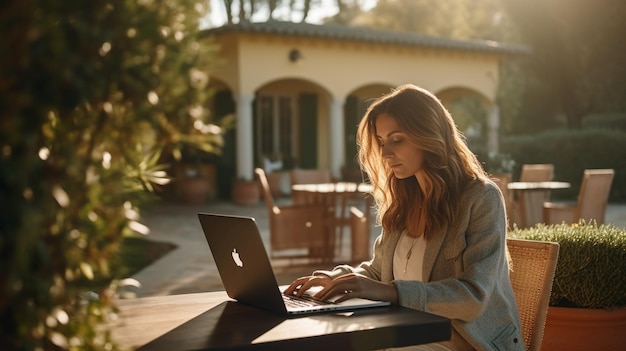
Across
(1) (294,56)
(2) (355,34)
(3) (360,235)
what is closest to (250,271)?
(3) (360,235)

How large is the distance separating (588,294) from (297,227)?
15.9 feet

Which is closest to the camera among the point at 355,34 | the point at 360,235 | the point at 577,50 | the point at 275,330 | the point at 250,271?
the point at 275,330

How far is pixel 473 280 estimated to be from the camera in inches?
95.2

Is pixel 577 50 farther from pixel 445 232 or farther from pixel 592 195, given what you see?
pixel 445 232

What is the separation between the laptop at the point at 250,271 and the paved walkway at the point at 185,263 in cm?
285

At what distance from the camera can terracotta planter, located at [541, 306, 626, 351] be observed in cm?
393

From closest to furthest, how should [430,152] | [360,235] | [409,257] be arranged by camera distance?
[430,152] → [409,257] → [360,235]

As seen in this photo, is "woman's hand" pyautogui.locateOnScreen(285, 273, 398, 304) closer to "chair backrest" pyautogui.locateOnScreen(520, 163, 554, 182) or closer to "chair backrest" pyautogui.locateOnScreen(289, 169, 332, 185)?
"chair backrest" pyautogui.locateOnScreen(289, 169, 332, 185)

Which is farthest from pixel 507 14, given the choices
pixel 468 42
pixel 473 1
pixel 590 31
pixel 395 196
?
pixel 395 196

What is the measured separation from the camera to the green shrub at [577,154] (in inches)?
742

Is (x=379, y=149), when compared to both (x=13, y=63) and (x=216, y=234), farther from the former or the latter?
(x=13, y=63)

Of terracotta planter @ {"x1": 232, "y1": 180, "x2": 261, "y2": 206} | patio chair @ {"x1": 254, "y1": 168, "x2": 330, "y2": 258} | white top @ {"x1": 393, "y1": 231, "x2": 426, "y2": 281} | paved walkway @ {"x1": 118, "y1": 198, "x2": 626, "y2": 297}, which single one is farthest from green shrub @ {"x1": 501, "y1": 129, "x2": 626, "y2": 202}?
white top @ {"x1": 393, "y1": 231, "x2": 426, "y2": 281}

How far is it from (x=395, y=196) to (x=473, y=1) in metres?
33.3

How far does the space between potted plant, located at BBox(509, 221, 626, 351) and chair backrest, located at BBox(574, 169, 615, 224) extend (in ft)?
14.2
